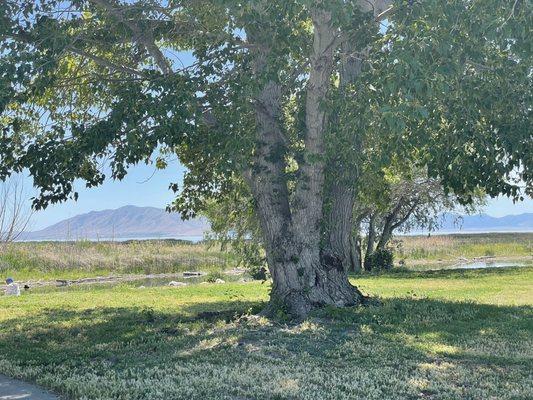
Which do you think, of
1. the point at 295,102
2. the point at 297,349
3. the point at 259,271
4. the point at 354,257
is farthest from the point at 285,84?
the point at 354,257

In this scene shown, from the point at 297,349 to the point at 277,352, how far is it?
0.37m

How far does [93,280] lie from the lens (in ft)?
123

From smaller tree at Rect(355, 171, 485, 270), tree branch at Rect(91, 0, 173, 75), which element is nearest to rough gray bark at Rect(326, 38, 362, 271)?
tree branch at Rect(91, 0, 173, 75)

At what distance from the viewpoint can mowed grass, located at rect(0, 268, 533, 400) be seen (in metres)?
7.43

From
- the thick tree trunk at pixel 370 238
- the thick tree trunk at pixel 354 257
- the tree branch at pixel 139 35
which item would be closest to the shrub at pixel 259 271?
the tree branch at pixel 139 35

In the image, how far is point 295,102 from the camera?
15.3m

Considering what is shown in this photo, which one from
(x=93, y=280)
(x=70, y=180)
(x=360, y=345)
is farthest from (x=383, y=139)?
(x=93, y=280)

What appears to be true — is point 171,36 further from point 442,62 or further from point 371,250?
point 371,250

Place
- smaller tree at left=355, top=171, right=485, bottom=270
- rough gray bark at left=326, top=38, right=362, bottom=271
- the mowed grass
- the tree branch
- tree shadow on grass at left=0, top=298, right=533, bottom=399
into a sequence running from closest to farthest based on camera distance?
1. the mowed grass
2. tree shadow on grass at left=0, top=298, right=533, bottom=399
3. the tree branch
4. rough gray bark at left=326, top=38, right=362, bottom=271
5. smaller tree at left=355, top=171, right=485, bottom=270

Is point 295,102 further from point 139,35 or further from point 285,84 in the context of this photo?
point 139,35

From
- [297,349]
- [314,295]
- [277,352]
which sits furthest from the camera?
[314,295]

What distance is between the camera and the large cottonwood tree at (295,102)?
37.0ft

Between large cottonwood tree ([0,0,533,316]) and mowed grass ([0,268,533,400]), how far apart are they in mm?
1892

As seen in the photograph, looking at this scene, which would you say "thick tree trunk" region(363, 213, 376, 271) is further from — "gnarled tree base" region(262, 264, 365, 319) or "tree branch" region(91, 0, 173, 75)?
"tree branch" region(91, 0, 173, 75)
